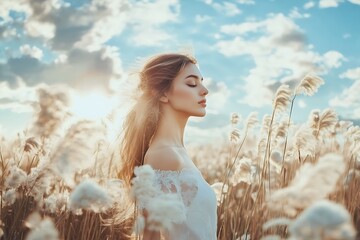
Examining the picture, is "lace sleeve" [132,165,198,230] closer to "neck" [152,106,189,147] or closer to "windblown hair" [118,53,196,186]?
"neck" [152,106,189,147]

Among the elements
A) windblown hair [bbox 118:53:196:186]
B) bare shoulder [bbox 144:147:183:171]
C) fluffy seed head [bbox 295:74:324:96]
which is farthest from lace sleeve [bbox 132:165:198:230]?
fluffy seed head [bbox 295:74:324:96]

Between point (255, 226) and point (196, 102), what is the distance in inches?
47.8

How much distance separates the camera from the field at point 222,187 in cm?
156

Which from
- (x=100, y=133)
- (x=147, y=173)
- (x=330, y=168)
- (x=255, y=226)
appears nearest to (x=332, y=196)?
(x=255, y=226)

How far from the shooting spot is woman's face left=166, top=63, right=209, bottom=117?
462 centimetres

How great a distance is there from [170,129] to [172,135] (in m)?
0.06

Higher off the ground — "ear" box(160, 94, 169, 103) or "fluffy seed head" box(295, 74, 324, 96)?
"fluffy seed head" box(295, 74, 324, 96)

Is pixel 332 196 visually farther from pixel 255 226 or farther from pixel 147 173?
pixel 147 173

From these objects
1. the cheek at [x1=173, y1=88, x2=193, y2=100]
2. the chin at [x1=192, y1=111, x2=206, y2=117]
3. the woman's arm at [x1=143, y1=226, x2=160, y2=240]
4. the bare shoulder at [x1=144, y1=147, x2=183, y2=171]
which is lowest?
the woman's arm at [x1=143, y1=226, x2=160, y2=240]

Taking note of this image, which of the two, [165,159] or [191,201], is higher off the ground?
[165,159]

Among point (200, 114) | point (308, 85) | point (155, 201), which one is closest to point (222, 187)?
point (200, 114)

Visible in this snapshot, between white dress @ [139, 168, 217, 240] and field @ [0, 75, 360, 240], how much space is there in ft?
1.07

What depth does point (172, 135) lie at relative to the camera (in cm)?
452

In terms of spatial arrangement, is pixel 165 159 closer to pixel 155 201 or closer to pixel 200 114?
pixel 200 114
